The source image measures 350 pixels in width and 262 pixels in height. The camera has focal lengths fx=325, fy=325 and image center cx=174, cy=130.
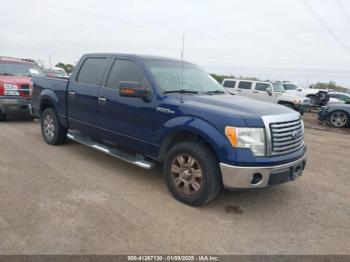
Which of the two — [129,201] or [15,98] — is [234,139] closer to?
[129,201]

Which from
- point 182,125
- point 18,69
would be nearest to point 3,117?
point 18,69

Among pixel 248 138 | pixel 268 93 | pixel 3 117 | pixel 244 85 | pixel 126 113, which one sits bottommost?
pixel 3 117

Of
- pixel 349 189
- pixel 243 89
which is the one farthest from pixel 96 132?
pixel 243 89

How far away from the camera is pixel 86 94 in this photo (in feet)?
18.4

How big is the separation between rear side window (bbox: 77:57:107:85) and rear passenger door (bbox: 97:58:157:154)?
288mm

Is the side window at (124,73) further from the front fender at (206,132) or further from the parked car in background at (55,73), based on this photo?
the parked car in background at (55,73)

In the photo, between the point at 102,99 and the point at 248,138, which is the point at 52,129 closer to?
the point at 102,99

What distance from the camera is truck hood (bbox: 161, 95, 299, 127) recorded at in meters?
3.74

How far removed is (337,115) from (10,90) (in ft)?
38.6

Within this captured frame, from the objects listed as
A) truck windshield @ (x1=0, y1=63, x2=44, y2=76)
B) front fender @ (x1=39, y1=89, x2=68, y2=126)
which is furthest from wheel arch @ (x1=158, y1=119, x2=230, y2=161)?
truck windshield @ (x1=0, y1=63, x2=44, y2=76)

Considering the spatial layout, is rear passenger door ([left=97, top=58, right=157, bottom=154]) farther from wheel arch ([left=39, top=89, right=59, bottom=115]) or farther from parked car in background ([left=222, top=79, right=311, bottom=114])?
parked car in background ([left=222, top=79, right=311, bottom=114])

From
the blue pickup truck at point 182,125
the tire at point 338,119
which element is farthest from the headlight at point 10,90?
the tire at point 338,119

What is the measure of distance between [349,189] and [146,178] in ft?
10.4

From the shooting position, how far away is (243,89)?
1758cm
